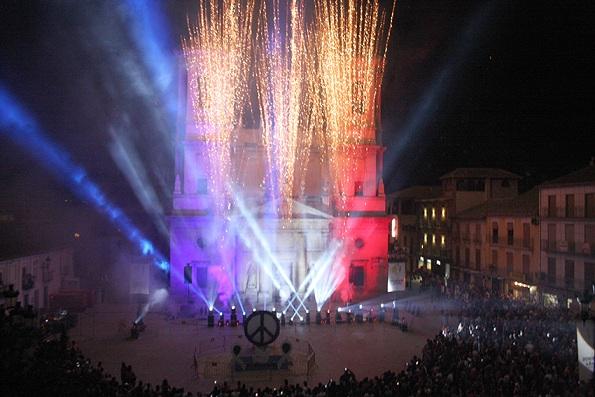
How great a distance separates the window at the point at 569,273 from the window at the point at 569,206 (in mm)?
2720

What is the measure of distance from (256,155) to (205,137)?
3.87m

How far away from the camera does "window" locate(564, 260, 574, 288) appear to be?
32.0m

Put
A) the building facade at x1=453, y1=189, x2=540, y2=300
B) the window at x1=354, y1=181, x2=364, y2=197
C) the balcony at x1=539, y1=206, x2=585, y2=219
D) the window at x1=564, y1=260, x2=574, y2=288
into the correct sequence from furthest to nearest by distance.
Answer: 1. the window at x1=354, y1=181, x2=364, y2=197
2. the building facade at x1=453, y1=189, x2=540, y2=300
3. the window at x1=564, y1=260, x2=574, y2=288
4. the balcony at x1=539, y1=206, x2=585, y2=219


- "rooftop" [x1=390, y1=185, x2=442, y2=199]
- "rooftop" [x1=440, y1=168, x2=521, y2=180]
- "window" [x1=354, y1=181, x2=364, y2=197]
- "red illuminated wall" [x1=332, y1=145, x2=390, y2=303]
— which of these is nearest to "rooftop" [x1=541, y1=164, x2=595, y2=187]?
"red illuminated wall" [x1=332, y1=145, x2=390, y2=303]

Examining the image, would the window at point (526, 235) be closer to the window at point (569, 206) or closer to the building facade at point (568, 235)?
the building facade at point (568, 235)

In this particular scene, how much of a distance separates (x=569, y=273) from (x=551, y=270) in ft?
5.71

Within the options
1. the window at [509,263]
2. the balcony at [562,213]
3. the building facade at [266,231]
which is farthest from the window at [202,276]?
the balcony at [562,213]

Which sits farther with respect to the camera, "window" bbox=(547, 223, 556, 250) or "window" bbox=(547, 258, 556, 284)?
"window" bbox=(547, 223, 556, 250)

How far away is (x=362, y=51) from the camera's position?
3997 centimetres

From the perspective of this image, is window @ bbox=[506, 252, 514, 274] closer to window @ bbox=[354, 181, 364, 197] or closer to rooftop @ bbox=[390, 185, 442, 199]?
window @ bbox=[354, 181, 364, 197]

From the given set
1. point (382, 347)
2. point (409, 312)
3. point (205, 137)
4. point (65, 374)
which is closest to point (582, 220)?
point (409, 312)

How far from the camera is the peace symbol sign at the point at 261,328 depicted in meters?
19.4

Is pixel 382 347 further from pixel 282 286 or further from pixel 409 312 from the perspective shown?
pixel 282 286

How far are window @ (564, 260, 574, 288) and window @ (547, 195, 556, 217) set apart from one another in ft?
10.4
